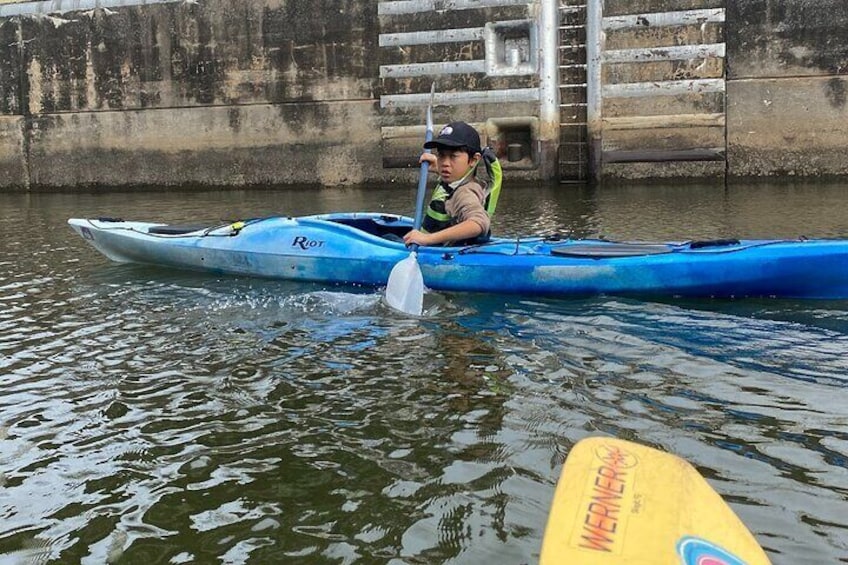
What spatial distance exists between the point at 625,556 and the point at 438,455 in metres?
1.04

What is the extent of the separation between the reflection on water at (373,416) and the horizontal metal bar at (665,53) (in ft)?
23.6

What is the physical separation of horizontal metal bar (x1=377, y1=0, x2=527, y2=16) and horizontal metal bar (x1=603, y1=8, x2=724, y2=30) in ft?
4.23

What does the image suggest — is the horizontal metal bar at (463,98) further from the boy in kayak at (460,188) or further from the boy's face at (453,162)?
the boy's face at (453,162)

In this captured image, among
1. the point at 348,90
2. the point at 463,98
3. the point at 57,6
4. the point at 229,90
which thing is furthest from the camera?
the point at 57,6

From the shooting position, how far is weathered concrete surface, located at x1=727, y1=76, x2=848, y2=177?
10.5 metres

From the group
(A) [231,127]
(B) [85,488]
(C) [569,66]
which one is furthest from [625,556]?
(A) [231,127]

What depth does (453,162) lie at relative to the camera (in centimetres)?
486

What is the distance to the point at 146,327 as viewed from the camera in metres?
4.41

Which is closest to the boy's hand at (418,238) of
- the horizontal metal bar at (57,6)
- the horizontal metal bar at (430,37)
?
the horizontal metal bar at (430,37)

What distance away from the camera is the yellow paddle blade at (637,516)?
65.7 inches

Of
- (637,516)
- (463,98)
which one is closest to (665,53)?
(463,98)

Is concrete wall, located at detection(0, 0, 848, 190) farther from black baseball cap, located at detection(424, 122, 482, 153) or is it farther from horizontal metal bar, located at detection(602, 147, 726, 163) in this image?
black baseball cap, located at detection(424, 122, 482, 153)

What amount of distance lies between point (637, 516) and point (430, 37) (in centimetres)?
1060

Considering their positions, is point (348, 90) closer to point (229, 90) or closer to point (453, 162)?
point (229, 90)
